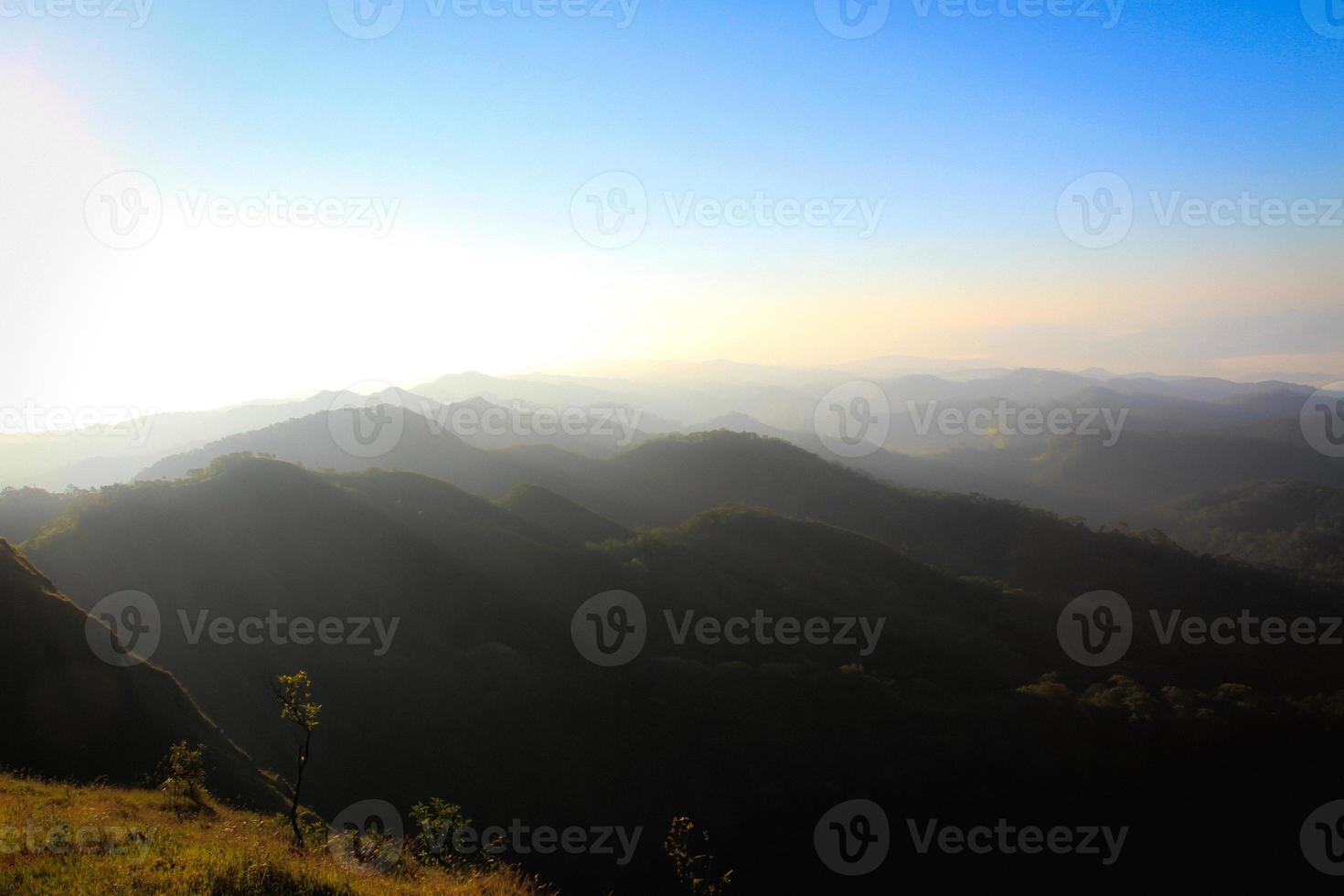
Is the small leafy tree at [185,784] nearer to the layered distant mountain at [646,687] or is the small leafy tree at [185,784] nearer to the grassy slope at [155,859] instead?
the grassy slope at [155,859]

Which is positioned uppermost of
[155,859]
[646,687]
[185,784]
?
[155,859]

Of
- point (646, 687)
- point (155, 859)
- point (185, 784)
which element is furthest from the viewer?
point (646, 687)

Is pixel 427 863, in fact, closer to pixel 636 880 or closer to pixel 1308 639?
pixel 636 880

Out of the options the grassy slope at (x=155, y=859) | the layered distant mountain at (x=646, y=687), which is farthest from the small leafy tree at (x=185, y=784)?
the layered distant mountain at (x=646, y=687)

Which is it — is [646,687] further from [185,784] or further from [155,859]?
[155,859]

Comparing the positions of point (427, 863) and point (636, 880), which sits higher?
point (427, 863)

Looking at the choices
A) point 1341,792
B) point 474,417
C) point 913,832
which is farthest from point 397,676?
point 474,417

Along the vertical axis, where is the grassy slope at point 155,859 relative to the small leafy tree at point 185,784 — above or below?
above

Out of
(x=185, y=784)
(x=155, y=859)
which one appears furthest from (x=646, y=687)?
(x=155, y=859)
